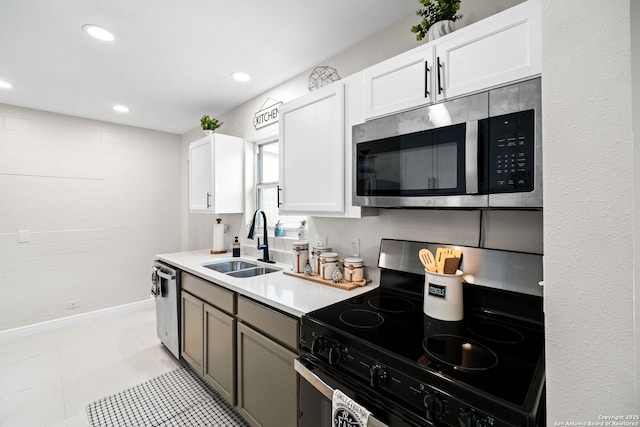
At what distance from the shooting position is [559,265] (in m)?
0.53

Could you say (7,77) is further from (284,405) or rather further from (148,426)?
(284,405)

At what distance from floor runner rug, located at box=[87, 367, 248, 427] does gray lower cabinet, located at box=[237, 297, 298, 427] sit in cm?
34

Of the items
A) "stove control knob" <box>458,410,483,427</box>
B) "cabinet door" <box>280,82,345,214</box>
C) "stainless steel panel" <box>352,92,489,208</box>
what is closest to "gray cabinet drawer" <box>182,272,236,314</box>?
"cabinet door" <box>280,82,345,214</box>

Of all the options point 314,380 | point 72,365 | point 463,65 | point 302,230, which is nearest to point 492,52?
point 463,65

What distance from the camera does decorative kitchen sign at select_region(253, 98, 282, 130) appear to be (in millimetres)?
2658

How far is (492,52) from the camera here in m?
1.08

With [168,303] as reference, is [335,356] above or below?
above

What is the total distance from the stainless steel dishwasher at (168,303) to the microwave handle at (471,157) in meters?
2.40

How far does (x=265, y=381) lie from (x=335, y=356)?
695 mm

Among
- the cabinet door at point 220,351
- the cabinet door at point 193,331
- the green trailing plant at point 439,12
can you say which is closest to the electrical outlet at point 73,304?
the cabinet door at point 193,331

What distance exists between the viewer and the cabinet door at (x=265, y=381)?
4.67 feet

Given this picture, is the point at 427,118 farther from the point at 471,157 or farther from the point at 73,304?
the point at 73,304

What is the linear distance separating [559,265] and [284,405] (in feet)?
4.66

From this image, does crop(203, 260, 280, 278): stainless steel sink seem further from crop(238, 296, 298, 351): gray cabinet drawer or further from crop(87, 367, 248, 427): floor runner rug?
crop(87, 367, 248, 427): floor runner rug
